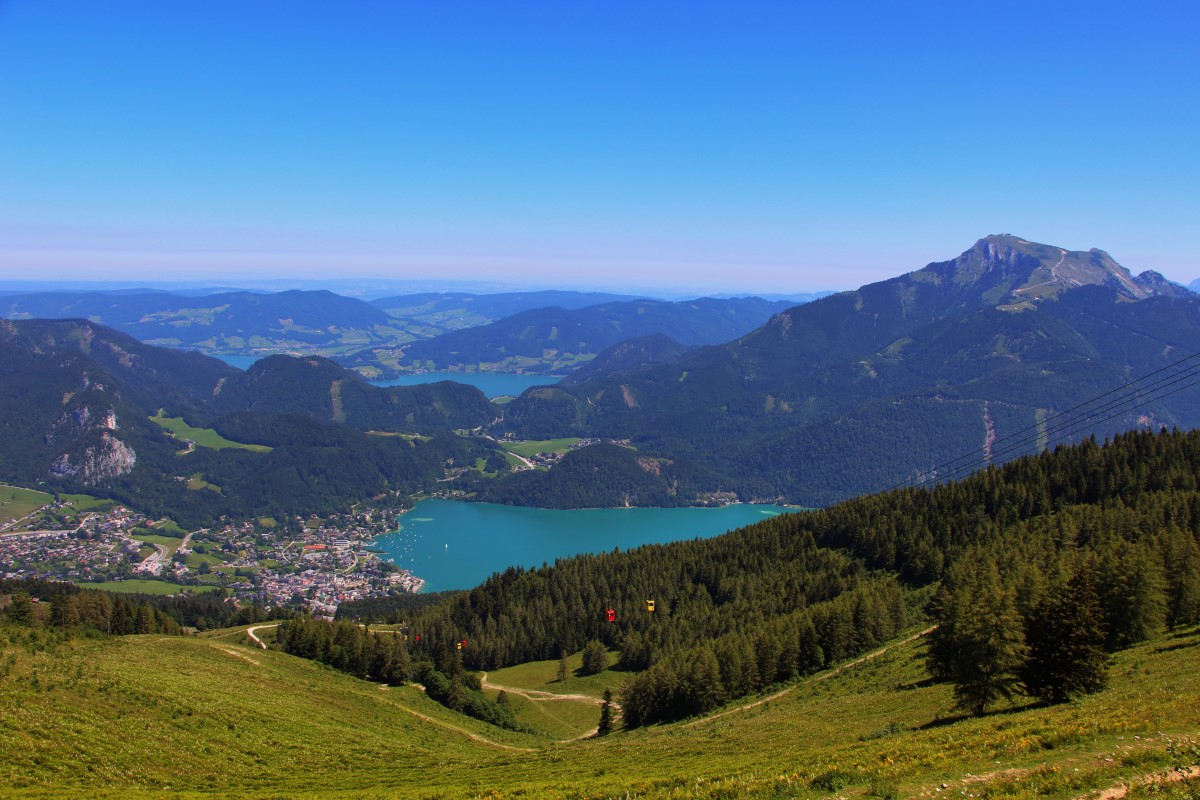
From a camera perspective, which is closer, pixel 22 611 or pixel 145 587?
pixel 22 611

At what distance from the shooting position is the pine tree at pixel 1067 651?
2819 cm

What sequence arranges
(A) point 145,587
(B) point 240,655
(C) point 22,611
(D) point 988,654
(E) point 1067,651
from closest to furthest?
1. (E) point 1067,651
2. (D) point 988,654
3. (C) point 22,611
4. (B) point 240,655
5. (A) point 145,587

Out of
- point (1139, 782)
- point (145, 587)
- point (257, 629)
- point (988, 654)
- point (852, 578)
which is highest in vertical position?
point (1139, 782)

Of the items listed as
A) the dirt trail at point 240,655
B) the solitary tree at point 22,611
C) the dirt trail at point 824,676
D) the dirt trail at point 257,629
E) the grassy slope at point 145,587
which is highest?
the solitary tree at point 22,611

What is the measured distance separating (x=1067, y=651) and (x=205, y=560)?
599 feet

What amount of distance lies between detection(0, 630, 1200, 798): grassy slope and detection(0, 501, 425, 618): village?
88.4 meters

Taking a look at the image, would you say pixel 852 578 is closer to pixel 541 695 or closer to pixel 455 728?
pixel 541 695

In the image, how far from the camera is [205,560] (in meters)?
171

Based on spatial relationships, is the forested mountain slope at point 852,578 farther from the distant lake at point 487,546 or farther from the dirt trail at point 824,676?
the distant lake at point 487,546

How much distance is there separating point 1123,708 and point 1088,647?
261 inches

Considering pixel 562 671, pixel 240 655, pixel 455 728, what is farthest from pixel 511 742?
pixel 562 671

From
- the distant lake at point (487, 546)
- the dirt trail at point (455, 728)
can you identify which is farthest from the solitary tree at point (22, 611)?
the distant lake at point (487, 546)

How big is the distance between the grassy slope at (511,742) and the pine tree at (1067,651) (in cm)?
130

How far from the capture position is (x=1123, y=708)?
2211 cm
